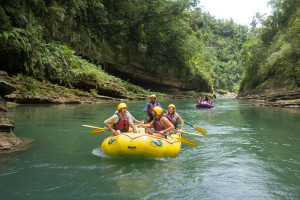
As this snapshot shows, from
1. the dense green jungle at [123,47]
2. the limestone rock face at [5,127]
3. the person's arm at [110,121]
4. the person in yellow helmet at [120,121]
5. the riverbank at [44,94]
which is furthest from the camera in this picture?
the dense green jungle at [123,47]

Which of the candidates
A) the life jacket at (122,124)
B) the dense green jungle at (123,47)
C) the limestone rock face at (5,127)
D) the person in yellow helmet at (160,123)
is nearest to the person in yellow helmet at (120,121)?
the life jacket at (122,124)

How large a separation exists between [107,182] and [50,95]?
1223 centimetres

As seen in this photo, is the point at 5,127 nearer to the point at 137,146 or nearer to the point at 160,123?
the point at 137,146

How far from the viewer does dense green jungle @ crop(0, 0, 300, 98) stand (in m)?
13.5

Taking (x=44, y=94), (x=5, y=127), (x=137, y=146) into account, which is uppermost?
(x=44, y=94)

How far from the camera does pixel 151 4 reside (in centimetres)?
2441

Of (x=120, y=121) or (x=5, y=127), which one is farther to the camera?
(x=120, y=121)

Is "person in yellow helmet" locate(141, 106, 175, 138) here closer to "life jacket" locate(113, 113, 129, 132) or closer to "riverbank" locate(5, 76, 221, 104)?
"life jacket" locate(113, 113, 129, 132)

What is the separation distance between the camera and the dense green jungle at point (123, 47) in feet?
44.2

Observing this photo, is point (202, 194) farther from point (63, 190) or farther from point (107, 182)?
point (63, 190)

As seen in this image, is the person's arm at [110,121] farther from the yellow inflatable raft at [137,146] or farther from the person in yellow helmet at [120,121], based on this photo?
the yellow inflatable raft at [137,146]

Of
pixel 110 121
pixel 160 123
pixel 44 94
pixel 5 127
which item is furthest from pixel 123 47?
pixel 5 127

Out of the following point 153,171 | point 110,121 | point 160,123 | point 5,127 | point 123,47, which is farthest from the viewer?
point 123,47

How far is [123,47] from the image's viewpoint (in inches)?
969
